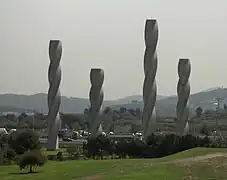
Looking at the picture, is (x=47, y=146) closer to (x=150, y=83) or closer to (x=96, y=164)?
(x=150, y=83)

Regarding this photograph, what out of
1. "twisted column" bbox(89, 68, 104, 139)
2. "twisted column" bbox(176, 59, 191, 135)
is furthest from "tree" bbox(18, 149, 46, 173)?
"twisted column" bbox(176, 59, 191, 135)

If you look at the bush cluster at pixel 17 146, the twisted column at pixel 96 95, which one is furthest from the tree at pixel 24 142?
the twisted column at pixel 96 95

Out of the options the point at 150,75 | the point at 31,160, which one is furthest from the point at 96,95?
the point at 31,160

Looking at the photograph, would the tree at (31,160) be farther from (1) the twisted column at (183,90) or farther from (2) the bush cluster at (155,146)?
(1) the twisted column at (183,90)

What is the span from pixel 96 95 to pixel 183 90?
10513mm

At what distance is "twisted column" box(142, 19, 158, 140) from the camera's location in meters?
61.8

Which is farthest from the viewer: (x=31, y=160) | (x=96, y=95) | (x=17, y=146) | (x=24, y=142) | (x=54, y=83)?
(x=54, y=83)

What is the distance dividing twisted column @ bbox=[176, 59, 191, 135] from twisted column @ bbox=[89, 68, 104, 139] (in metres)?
9.48

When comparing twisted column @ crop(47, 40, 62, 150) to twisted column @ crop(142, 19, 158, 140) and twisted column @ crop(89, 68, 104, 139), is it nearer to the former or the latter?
twisted column @ crop(89, 68, 104, 139)

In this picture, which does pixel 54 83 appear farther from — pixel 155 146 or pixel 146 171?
pixel 146 171

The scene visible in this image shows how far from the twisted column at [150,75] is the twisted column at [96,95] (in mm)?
6977

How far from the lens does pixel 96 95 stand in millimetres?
67438

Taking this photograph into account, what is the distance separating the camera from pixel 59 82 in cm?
6862

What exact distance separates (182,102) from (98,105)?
10168mm
